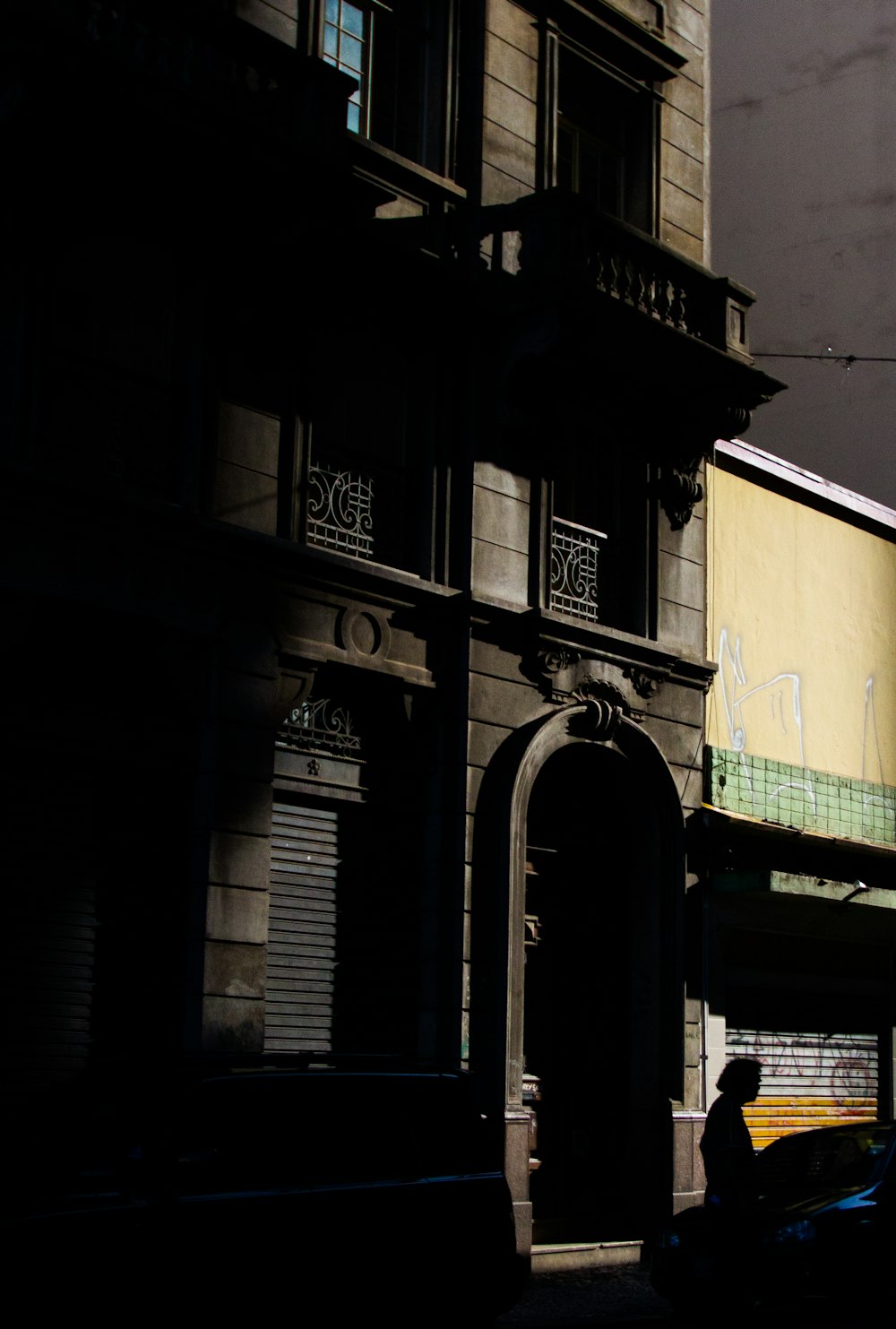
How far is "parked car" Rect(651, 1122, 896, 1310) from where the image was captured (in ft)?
37.5

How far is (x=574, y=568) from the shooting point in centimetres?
1812

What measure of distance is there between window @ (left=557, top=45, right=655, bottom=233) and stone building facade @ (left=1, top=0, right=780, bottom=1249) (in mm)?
60

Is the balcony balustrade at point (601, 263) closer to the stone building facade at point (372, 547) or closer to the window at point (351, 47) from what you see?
the stone building facade at point (372, 547)

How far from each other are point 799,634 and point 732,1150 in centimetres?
1150

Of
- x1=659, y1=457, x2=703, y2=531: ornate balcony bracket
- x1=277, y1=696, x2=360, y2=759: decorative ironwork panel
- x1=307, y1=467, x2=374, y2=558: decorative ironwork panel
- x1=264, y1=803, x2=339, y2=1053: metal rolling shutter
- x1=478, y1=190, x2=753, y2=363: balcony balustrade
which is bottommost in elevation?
x1=264, y1=803, x2=339, y2=1053: metal rolling shutter

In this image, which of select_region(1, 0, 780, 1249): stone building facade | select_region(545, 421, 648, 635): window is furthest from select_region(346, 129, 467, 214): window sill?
select_region(545, 421, 648, 635): window

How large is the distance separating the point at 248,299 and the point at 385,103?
133 inches

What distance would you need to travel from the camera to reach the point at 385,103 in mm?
17188

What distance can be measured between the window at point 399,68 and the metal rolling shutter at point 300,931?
6.55 metres

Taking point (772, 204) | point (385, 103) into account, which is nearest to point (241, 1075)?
point (385, 103)

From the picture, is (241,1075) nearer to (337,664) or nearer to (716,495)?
(337,664)

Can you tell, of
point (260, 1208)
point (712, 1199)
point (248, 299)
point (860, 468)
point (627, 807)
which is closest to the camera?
point (260, 1208)

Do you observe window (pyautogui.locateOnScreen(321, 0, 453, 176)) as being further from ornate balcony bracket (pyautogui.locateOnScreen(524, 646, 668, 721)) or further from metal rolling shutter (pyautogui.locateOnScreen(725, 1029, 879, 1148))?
metal rolling shutter (pyautogui.locateOnScreen(725, 1029, 879, 1148))

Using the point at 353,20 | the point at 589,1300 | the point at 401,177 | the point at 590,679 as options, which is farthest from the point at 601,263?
the point at 589,1300
